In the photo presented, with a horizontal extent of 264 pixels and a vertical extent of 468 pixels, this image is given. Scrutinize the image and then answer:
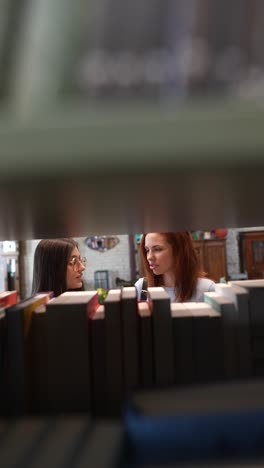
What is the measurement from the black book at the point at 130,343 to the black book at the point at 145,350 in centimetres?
2

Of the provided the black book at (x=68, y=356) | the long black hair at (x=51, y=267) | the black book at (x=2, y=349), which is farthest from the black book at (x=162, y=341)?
the long black hair at (x=51, y=267)

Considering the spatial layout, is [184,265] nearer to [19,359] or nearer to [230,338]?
[230,338]

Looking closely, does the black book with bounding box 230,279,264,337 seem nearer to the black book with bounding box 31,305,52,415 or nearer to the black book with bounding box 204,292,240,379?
the black book with bounding box 204,292,240,379

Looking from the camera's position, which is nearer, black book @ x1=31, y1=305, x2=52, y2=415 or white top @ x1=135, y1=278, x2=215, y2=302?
black book @ x1=31, y1=305, x2=52, y2=415

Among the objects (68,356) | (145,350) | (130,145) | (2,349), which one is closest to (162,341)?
(145,350)

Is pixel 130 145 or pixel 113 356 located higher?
pixel 130 145

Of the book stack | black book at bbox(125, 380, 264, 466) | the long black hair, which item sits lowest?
the book stack

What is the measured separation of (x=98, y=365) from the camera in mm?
580

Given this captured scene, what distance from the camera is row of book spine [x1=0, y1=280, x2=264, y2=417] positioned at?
Result: 556 millimetres

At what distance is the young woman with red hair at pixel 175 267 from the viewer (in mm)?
1440

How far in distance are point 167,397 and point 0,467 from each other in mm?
214

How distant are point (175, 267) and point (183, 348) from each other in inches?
37.8

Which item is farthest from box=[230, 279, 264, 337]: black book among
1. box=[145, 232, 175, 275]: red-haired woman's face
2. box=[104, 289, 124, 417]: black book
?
box=[145, 232, 175, 275]: red-haired woman's face

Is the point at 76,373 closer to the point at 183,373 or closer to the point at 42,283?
the point at 183,373
